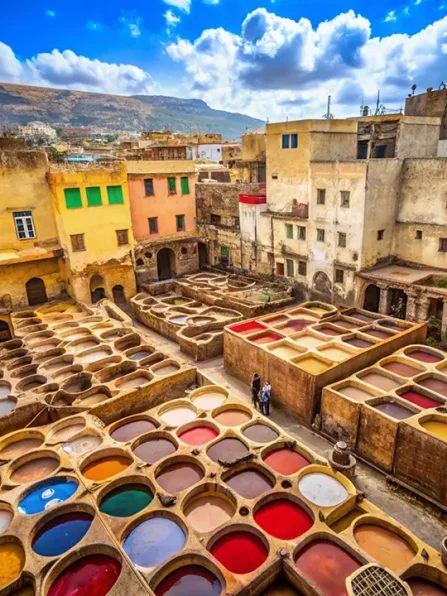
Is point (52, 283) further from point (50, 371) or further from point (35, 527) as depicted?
point (35, 527)

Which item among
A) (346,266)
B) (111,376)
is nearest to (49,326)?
(111,376)

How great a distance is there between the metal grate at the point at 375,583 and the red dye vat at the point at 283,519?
8.78 ft

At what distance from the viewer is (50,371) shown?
20.6m

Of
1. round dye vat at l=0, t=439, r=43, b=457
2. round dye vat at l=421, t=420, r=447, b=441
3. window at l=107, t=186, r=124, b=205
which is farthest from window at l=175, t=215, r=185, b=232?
round dye vat at l=421, t=420, r=447, b=441

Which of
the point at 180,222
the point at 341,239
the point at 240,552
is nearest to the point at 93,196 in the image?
the point at 180,222

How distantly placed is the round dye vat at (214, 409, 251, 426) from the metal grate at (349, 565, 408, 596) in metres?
7.66

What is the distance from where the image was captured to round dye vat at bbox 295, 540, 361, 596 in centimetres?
977

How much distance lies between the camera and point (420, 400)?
15773 millimetres

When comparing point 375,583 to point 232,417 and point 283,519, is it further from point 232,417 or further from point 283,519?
point 232,417

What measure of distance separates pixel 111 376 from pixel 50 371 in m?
3.13

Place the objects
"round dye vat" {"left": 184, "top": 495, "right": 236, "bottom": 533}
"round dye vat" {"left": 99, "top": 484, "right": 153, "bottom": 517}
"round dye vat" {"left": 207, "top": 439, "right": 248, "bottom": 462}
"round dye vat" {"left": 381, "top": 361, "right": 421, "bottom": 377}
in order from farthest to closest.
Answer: "round dye vat" {"left": 381, "top": 361, "right": 421, "bottom": 377}, "round dye vat" {"left": 207, "top": 439, "right": 248, "bottom": 462}, "round dye vat" {"left": 99, "top": 484, "right": 153, "bottom": 517}, "round dye vat" {"left": 184, "top": 495, "right": 236, "bottom": 533}

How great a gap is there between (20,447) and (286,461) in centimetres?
977

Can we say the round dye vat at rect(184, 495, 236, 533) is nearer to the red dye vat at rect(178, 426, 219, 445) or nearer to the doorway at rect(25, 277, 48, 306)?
the red dye vat at rect(178, 426, 219, 445)

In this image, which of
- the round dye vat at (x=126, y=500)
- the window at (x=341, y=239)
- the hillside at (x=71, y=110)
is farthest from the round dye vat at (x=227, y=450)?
the hillside at (x=71, y=110)
